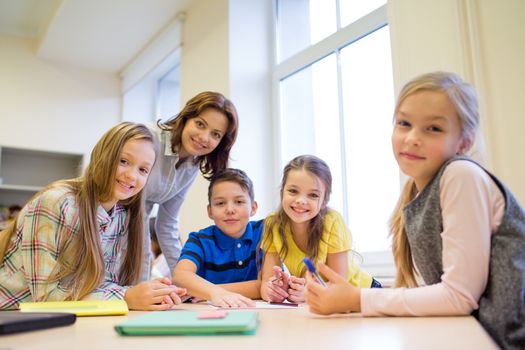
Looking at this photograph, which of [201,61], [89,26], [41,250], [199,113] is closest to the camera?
[41,250]

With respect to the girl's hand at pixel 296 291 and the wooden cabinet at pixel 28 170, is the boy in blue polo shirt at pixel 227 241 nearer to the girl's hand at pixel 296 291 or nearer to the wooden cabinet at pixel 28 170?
the girl's hand at pixel 296 291

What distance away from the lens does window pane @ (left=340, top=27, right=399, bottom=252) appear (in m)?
2.38

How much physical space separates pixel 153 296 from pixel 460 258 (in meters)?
0.67

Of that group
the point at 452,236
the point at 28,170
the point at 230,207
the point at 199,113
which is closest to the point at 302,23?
the point at 199,113

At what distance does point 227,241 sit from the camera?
1.70m

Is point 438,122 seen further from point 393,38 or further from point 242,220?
point 393,38

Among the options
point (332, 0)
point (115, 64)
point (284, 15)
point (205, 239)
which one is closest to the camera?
point (205, 239)

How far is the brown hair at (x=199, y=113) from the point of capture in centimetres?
183

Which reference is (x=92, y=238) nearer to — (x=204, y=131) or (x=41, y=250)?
(x=41, y=250)

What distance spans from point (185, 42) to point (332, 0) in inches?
51.5

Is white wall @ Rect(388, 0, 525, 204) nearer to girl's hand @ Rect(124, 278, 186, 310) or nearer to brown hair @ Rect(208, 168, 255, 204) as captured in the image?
brown hair @ Rect(208, 168, 255, 204)

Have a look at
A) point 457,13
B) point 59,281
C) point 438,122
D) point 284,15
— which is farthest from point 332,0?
point 59,281

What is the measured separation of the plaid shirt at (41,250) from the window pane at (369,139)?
1.49m

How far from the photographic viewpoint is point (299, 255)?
5.17 feet
